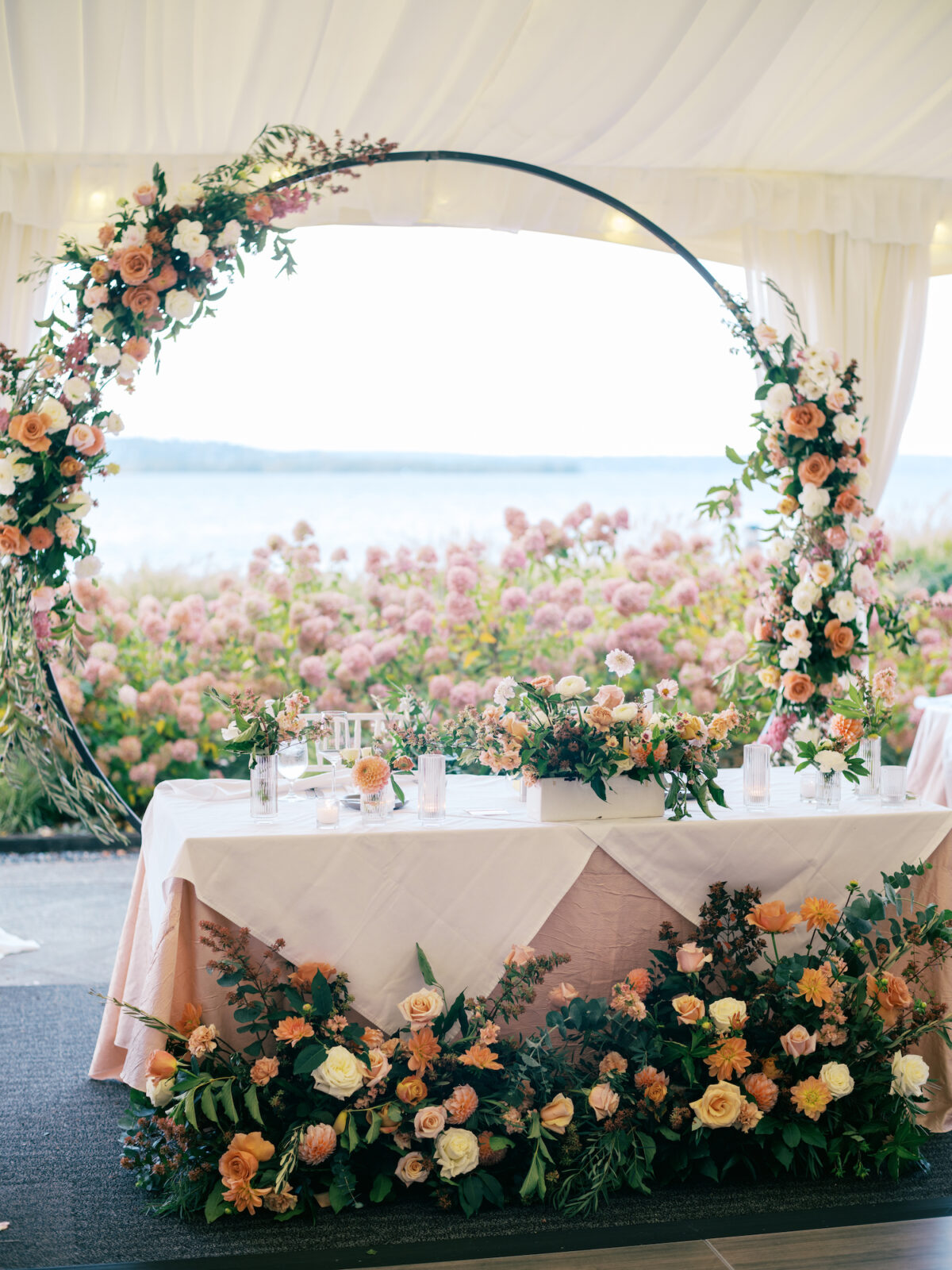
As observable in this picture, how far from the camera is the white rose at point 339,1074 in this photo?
2236 millimetres

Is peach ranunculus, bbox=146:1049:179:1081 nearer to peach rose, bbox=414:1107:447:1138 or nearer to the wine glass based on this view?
peach rose, bbox=414:1107:447:1138

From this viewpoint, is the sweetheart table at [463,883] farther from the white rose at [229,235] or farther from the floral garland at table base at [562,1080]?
the white rose at [229,235]

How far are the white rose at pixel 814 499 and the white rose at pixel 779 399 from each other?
29 cm

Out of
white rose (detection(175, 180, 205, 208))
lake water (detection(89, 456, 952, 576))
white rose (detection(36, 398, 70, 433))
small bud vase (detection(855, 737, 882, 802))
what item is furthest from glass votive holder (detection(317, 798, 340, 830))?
lake water (detection(89, 456, 952, 576))

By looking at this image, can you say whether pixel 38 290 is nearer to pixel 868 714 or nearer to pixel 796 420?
pixel 796 420

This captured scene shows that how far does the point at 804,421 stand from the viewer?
391 cm

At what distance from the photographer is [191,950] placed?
2.38m

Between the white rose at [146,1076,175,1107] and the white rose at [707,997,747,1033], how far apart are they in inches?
45.7

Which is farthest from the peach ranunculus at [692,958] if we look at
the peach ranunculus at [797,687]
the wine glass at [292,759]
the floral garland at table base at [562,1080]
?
the peach ranunculus at [797,687]

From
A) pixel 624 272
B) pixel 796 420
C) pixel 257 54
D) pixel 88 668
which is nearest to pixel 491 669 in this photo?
pixel 88 668

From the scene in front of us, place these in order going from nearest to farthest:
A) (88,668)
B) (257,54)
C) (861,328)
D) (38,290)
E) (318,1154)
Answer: (318,1154) → (257,54) → (38,290) → (861,328) → (88,668)

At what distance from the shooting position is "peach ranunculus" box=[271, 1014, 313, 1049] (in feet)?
7.36

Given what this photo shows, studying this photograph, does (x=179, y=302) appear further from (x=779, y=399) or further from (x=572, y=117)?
(x=779, y=399)

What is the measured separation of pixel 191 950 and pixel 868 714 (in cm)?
173
